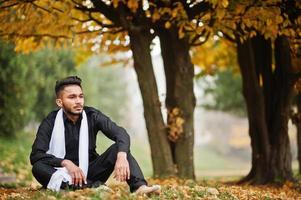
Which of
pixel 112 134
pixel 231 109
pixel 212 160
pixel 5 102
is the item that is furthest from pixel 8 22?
pixel 212 160

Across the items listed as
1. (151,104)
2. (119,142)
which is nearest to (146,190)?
(119,142)

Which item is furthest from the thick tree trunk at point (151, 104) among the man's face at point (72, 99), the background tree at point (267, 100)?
the man's face at point (72, 99)

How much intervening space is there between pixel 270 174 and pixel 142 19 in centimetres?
430

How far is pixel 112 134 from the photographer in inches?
249

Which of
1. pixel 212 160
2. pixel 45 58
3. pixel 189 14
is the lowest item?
pixel 212 160

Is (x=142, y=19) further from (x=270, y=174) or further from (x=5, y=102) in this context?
(x=5, y=102)

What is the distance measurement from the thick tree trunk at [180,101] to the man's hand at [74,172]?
5140 mm

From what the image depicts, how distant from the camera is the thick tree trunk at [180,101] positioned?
1116 centimetres

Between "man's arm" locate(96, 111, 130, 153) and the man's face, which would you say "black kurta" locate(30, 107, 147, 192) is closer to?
"man's arm" locate(96, 111, 130, 153)

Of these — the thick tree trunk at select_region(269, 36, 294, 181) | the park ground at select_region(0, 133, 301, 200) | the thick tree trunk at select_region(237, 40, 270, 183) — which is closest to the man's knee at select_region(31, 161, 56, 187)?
the park ground at select_region(0, 133, 301, 200)

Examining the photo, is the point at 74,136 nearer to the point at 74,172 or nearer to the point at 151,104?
the point at 74,172

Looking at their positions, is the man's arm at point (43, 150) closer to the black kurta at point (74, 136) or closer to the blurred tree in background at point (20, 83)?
the black kurta at point (74, 136)

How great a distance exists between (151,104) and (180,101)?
2.17 feet

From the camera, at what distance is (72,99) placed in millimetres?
6383
